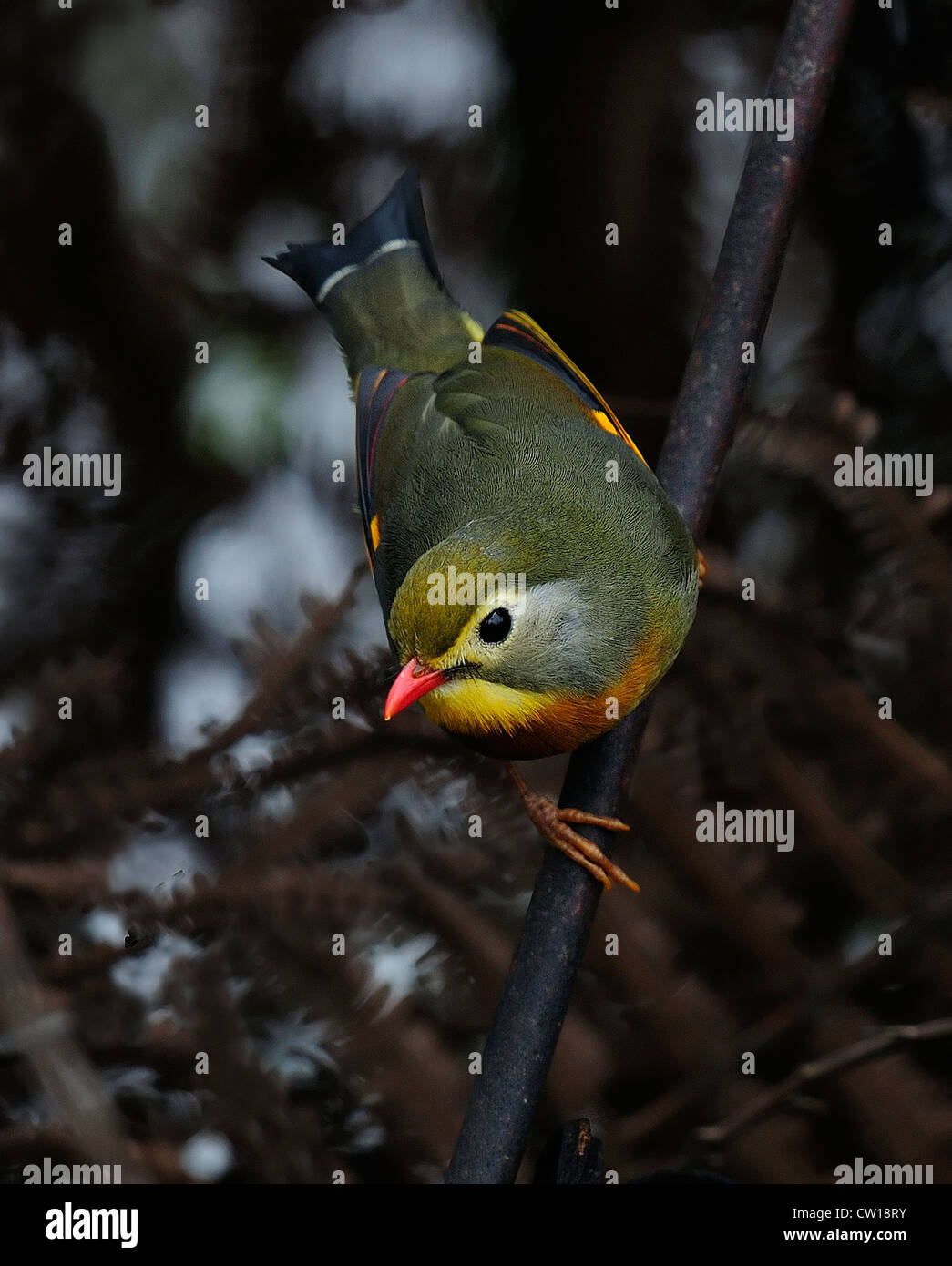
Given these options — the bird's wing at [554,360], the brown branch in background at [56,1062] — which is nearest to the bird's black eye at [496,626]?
the bird's wing at [554,360]

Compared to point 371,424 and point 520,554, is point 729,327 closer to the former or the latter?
point 520,554

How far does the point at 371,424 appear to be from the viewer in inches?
109

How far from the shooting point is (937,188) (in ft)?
10.5

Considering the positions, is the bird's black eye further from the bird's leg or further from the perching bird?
the bird's leg

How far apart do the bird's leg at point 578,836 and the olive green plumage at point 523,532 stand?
0.41ft

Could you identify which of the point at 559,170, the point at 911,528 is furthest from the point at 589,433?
the point at 559,170

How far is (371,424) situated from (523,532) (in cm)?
69

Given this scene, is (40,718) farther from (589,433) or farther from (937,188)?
(937,188)

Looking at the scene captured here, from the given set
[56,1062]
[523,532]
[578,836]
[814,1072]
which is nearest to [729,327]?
[523,532]

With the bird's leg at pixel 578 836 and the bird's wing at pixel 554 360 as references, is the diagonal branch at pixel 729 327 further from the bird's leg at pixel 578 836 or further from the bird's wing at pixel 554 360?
the bird's wing at pixel 554 360

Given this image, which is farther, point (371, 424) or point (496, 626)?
point (371, 424)

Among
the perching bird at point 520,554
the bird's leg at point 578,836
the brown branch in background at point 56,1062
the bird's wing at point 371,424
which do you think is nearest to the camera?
the bird's leg at point 578,836

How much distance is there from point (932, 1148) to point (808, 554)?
1305 mm

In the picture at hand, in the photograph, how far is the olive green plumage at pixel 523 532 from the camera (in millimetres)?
2170
